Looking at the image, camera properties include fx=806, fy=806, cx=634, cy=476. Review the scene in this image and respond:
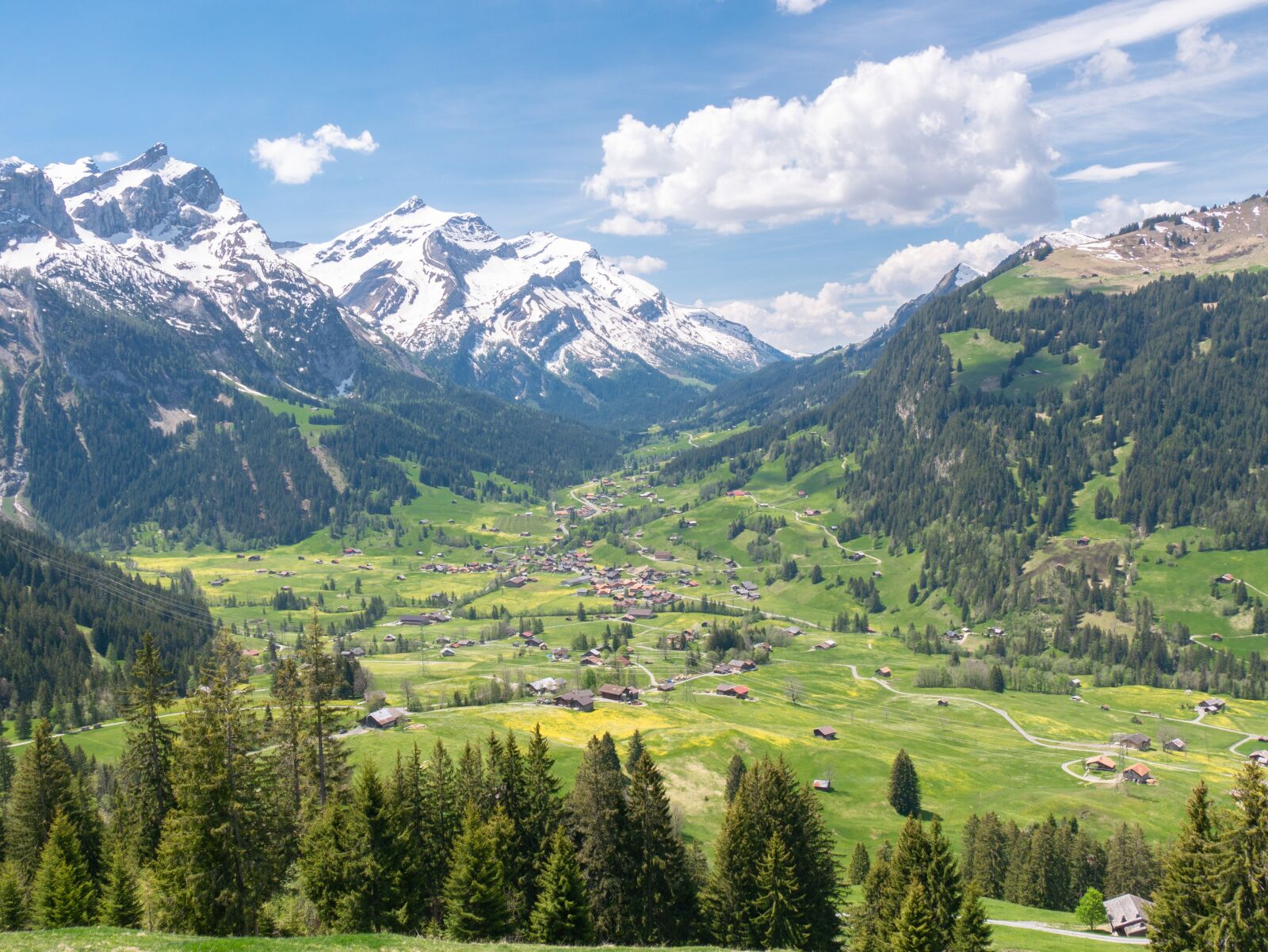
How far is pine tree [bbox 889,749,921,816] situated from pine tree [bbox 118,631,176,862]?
107 m

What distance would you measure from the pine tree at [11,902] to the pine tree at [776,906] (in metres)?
45.3

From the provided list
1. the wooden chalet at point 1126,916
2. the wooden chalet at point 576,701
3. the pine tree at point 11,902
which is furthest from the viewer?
the wooden chalet at point 576,701

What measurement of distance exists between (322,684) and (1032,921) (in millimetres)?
74524

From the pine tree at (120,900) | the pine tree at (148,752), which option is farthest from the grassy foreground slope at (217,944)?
the pine tree at (148,752)

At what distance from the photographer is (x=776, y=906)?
171ft

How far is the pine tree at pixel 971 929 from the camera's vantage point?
46562mm

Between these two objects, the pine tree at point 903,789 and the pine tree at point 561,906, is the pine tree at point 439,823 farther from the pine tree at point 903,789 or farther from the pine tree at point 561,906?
the pine tree at point 903,789

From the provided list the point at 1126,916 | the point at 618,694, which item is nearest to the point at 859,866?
the point at 1126,916

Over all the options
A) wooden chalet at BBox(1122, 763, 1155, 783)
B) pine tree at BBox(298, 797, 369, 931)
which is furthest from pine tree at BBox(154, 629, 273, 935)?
wooden chalet at BBox(1122, 763, 1155, 783)

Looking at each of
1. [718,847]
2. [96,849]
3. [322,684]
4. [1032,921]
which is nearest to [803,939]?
[718,847]

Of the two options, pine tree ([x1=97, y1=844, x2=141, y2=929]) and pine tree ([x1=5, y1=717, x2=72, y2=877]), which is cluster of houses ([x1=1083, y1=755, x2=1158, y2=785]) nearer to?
pine tree ([x1=97, y1=844, x2=141, y2=929])

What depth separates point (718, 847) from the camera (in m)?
55.0

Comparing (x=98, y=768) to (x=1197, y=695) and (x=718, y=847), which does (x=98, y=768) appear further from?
(x=1197, y=695)

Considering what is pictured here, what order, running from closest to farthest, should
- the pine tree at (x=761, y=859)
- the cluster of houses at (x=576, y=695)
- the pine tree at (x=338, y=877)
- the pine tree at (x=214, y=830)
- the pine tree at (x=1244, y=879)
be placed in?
the pine tree at (x=1244, y=879)
the pine tree at (x=214, y=830)
the pine tree at (x=338, y=877)
the pine tree at (x=761, y=859)
the cluster of houses at (x=576, y=695)
